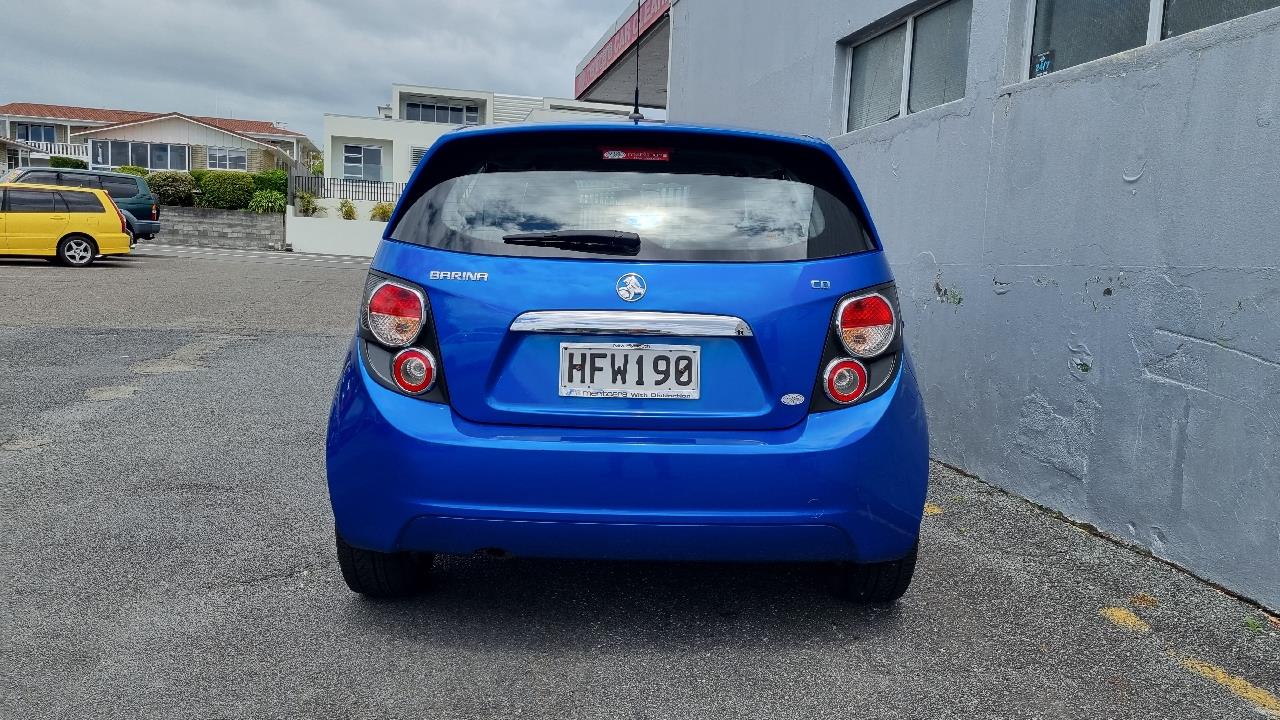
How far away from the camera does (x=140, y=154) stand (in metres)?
62.6

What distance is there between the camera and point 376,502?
289 centimetres

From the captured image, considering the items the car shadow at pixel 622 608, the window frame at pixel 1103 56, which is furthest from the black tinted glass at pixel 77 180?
the car shadow at pixel 622 608

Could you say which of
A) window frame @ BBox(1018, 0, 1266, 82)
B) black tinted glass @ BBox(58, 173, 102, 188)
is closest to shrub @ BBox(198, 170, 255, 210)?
black tinted glass @ BBox(58, 173, 102, 188)

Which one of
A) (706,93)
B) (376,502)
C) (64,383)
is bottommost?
(64,383)

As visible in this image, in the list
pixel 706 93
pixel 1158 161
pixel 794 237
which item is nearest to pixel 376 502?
pixel 794 237

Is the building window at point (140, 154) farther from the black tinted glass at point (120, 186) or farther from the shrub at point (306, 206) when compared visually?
the black tinted glass at point (120, 186)

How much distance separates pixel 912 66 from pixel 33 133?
80791 mm

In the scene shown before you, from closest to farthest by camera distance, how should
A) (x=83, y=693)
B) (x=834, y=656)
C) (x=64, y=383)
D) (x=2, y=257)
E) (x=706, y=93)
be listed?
(x=83, y=693), (x=834, y=656), (x=64, y=383), (x=706, y=93), (x=2, y=257)

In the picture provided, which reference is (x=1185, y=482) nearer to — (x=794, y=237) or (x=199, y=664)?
(x=794, y=237)

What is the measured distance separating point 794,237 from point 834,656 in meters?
1.27

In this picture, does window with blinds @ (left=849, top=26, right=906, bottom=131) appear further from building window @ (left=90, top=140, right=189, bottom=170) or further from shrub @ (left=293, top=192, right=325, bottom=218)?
building window @ (left=90, top=140, right=189, bottom=170)

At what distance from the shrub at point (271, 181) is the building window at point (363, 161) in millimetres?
4574

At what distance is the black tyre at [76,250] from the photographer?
65.6 feet

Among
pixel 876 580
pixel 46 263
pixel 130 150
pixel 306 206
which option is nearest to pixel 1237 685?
pixel 876 580
